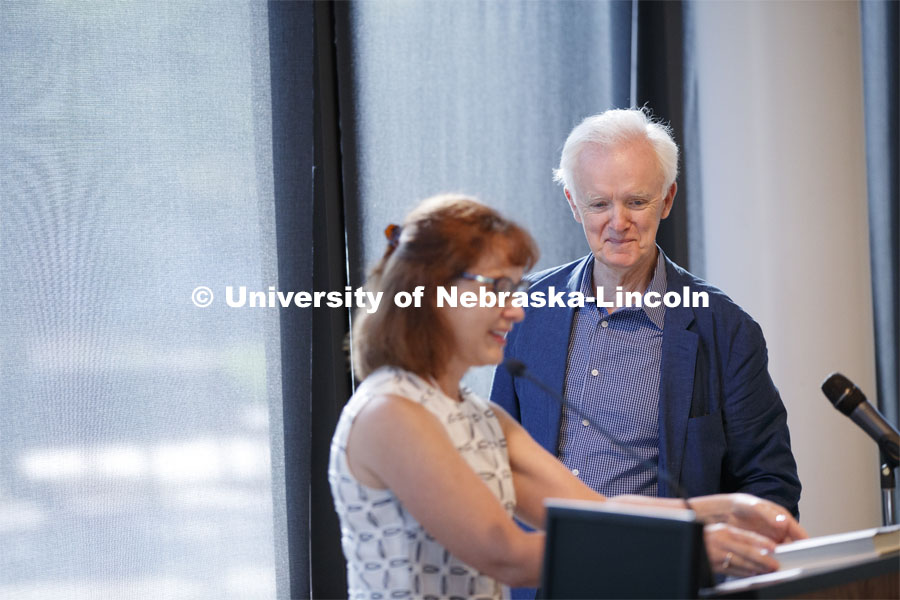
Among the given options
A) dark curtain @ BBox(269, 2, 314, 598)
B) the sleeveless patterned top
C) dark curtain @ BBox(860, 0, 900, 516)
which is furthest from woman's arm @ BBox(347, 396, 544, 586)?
dark curtain @ BBox(860, 0, 900, 516)

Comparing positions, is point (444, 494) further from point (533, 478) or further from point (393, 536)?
point (533, 478)

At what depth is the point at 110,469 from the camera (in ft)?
8.12

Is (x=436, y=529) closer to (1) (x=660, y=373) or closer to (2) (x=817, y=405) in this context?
(1) (x=660, y=373)

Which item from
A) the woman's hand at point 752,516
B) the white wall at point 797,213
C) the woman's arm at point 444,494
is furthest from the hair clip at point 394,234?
the white wall at point 797,213

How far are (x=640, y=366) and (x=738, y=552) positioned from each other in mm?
790

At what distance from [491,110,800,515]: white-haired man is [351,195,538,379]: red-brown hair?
2.24 ft

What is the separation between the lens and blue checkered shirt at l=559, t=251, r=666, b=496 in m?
2.05

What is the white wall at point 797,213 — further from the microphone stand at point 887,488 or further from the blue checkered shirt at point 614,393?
the microphone stand at point 887,488

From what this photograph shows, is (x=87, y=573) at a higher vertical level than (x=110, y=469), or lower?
lower

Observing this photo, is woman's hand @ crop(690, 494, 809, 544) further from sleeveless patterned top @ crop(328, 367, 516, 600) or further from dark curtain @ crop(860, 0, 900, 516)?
dark curtain @ crop(860, 0, 900, 516)

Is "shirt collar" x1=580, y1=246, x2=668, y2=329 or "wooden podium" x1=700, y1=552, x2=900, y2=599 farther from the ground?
"shirt collar" x1=580, y1=246, x2=668, y2=329

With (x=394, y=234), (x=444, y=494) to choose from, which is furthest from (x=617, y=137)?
(x=444, y=494)

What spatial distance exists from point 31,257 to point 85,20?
60 centimetres

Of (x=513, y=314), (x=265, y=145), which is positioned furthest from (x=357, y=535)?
(x=265, y=145)
